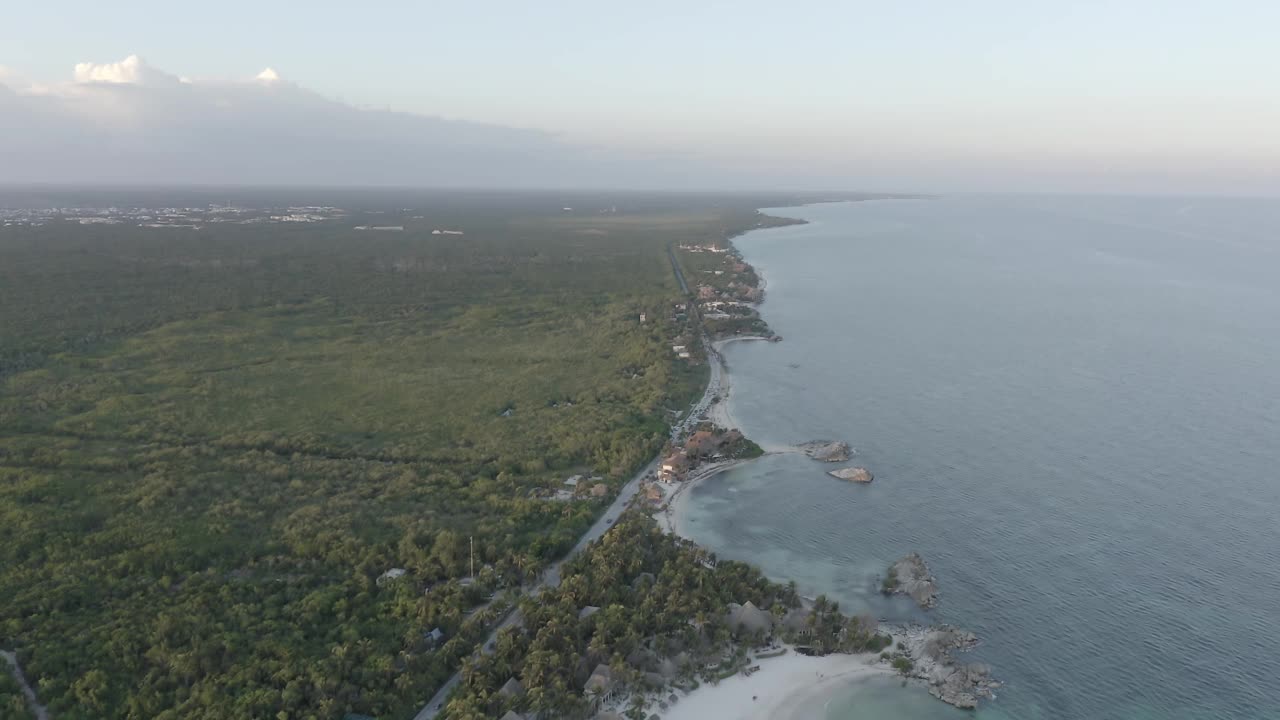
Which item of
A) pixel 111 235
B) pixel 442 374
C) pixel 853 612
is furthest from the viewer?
pixel 111 235

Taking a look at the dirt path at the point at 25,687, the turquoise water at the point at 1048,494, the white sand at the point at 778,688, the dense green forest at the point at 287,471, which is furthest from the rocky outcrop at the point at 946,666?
the dirt path at the point at 25,687

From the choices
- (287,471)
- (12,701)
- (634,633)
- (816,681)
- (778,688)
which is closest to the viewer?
(12,701)

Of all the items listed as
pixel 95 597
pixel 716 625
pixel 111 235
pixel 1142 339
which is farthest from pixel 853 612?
pixel 111 235

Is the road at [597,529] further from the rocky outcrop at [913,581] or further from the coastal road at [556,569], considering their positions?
the rocky outcrop at [913,581]

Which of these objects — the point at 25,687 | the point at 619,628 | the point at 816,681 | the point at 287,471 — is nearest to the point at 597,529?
the point at 619,628

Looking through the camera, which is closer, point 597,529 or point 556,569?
point 556,569

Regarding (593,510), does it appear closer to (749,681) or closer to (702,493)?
(702,493)

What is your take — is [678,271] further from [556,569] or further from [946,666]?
[946,666]
